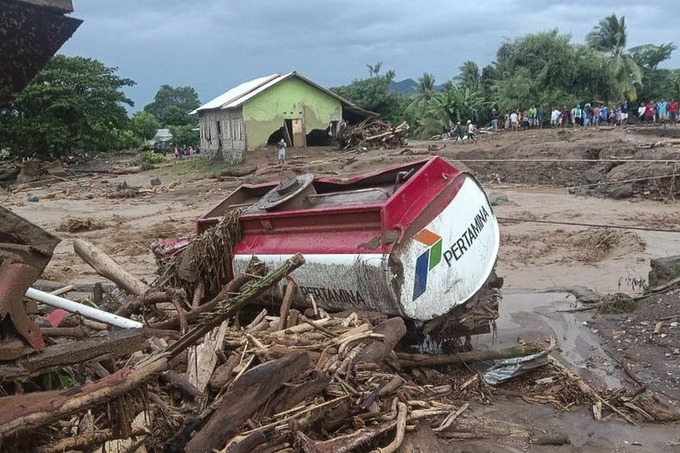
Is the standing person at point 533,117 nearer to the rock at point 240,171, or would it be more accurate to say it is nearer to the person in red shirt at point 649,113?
the person in red shirt at point 649,113

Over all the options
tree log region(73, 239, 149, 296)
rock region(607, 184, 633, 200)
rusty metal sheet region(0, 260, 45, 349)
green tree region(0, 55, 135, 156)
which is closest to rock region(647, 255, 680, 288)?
tree log region(73, 239, 149, 296)

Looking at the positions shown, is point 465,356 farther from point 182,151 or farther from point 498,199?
point 182,151

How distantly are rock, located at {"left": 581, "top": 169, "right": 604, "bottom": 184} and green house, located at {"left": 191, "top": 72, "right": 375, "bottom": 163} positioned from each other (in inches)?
567

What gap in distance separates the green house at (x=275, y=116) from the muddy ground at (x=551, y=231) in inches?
49.5

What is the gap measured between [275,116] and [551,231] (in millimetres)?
19495

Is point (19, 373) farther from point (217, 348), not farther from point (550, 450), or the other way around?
point (550, 450)

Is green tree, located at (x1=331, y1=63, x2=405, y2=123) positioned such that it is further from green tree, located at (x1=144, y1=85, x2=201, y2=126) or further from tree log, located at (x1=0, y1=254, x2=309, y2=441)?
green tree, located at (x1=144, y1=85, x2=201, y2=126)

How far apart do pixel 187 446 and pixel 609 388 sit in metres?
4.01

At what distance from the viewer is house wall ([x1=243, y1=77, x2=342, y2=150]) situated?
30891 mm

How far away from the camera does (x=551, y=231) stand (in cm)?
1447

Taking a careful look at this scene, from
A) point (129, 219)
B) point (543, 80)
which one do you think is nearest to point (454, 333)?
point (129, 219)

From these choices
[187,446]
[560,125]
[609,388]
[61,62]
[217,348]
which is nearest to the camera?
[187,446]

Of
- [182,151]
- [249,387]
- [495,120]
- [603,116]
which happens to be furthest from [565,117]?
[249,387]

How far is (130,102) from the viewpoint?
40.8 m
